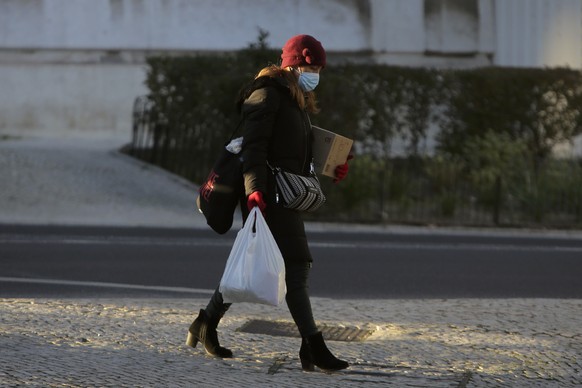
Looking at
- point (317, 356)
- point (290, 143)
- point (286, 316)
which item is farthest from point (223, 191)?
point (286, 316)

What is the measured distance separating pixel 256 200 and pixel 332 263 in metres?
6.10

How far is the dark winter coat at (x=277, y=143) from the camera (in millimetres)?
7488

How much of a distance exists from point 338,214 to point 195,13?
12489 mm

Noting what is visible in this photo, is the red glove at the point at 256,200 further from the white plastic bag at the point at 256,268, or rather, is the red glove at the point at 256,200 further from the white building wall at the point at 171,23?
the white building wall at the point at 171,23

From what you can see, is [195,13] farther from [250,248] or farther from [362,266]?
[250,248]

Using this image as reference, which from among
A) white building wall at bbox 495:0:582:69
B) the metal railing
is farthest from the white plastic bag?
white building wall at bbox 495:0:582:69

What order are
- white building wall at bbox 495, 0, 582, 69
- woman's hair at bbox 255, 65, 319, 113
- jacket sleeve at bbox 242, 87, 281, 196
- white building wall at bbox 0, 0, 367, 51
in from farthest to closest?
white building wall at bbox 0, 0, 367, 51 → white building wall at bbox 495, 0, 582, 69 → woman's hair at bbox 255, 65, 319, 113 → jacket sleeve at bbox 242, 87, 281, 196

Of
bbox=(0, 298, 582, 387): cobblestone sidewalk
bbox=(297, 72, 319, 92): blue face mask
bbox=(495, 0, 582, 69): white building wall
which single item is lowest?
bbox=(0, 298, 582, 387): cobblestone sidewalk

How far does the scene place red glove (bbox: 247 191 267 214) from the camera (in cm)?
739

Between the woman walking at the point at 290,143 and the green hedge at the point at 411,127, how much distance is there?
1127 centimetres

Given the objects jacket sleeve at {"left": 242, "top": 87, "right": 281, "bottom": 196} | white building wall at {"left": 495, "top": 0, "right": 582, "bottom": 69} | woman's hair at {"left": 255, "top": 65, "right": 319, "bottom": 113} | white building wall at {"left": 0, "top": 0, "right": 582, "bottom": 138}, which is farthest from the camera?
white building wall at {"left": 0, "top": 0, "right": 582, "bottom": 138}

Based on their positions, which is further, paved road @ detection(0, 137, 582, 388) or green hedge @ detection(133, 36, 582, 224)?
green hedge @ detection(133, 36, 582, 224)

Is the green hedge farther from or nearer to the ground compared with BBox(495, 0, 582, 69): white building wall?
nearer to the ground

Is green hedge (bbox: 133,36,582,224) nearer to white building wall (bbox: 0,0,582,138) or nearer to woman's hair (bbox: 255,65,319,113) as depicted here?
white building wall (bbox: 0,0,582,138)
